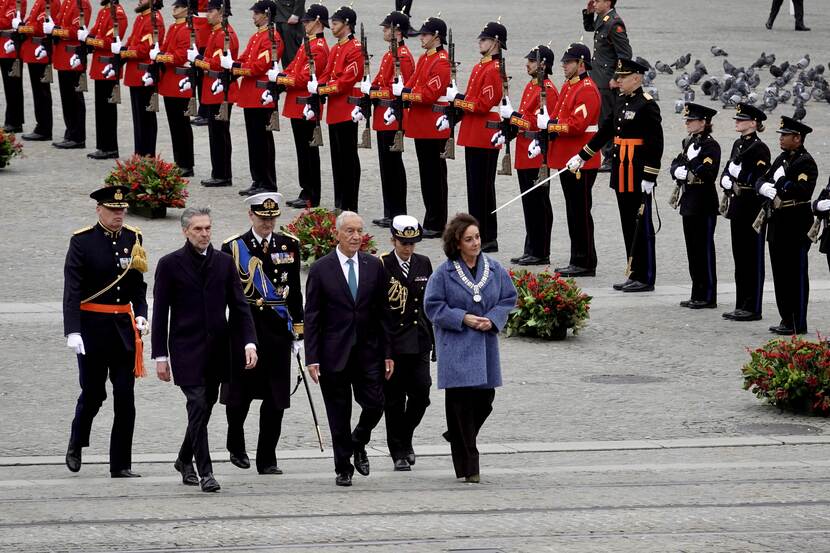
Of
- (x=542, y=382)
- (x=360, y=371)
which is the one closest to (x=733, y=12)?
(x=542, y=382)

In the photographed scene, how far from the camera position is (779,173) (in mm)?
16016

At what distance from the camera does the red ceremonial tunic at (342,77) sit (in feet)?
67.5

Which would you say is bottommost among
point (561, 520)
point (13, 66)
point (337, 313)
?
point (561, 520)

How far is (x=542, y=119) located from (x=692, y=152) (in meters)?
2.01

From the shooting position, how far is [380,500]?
1028cm

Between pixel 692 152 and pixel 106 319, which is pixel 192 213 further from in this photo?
pixel 692 152

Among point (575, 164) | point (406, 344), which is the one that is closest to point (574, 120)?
point (575, 164)

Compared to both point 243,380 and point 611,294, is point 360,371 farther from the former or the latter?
point 611,294

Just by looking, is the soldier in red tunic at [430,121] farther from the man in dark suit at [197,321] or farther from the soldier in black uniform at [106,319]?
the man in dark suit at [197,321]

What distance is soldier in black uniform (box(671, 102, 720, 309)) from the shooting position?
56.0ft

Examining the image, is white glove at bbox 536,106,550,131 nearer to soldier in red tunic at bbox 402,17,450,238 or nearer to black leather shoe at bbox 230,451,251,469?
soldier in red tunic at bbox 402,17,450,238

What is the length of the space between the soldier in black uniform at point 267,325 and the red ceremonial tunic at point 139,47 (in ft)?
41.0

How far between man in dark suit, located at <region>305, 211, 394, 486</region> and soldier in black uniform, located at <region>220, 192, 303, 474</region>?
27 centimetres

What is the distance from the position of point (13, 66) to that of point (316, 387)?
12.8 metres
